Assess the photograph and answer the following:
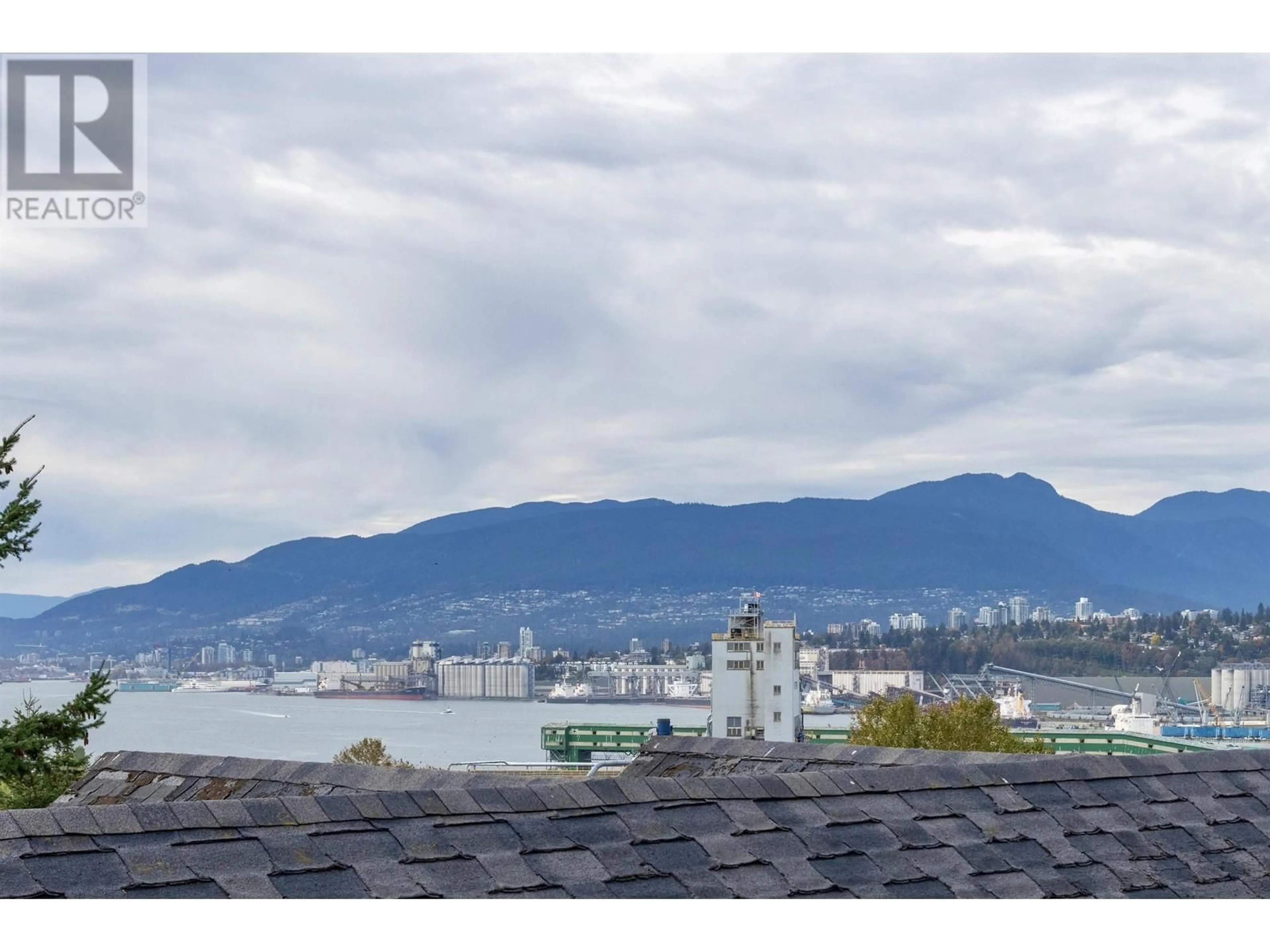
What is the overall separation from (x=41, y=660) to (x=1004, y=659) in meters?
106

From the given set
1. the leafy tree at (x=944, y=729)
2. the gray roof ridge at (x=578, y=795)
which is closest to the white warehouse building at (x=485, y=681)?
the leafy tree at (x=944, y=729)

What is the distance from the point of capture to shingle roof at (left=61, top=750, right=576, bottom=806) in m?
7.77

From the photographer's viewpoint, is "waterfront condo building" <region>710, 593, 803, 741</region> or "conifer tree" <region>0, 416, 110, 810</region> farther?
"waterfront condo building" <region>710, 593, 803, 741</region>

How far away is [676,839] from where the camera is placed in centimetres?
537

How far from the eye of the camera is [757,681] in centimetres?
5147

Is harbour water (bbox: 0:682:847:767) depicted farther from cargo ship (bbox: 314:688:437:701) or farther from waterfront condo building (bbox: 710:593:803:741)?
waterfront condo building (bbox: 710:593:803:741)

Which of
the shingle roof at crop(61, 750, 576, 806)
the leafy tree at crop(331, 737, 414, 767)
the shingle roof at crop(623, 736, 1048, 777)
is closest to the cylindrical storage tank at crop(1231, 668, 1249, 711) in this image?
→ the leafy tree at crop(331, 737, 414, 767)

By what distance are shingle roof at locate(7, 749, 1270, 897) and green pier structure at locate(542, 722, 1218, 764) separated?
45314 mm

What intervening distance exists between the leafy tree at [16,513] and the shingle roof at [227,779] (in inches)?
238

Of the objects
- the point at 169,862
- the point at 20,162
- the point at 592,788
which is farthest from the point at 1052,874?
the point at 20,162

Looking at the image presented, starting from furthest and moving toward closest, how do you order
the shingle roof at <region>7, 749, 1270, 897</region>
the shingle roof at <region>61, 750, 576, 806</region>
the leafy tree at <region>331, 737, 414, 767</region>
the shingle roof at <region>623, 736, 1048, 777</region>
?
the leafy tree at <region>331, 737, 414, 767</region>, the shingle roof at <region>623, 736, 1048, 777</region>, the shingle roof at <region>61, 750, 576, 806</region>, the shingle roof at <region>7, 749, 1270, 897</region>

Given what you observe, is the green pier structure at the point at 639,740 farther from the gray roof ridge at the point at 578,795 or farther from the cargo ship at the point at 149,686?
the cargo ship at the point at 149,686

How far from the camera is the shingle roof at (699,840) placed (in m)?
4.68

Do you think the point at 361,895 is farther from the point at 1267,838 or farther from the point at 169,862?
the point at 1267,838
